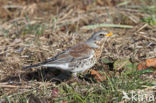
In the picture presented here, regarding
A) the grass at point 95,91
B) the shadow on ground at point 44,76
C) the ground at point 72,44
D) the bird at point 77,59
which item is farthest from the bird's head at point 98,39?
the grass at point 95,91

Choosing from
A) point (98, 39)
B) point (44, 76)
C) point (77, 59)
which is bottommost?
point (44, 76)

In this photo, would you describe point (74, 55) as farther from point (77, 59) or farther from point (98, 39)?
point (98, 39)

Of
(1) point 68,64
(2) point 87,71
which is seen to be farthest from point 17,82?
(2) point 87,71

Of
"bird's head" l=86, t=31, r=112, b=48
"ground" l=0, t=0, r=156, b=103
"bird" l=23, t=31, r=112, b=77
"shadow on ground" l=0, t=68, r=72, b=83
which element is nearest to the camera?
"ground" l=0, t=0, r=156, b=103

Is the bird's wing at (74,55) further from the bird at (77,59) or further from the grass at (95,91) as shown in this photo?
the grass at (95,91)

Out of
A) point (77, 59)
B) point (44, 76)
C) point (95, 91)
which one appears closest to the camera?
point (95, 91)

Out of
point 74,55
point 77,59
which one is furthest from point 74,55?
point 77,59

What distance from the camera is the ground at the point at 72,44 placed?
15.6ft

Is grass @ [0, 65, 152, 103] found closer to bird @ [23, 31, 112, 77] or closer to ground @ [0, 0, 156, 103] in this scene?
ground @ [0, 0, 156, 103]

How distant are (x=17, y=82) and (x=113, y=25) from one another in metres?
3.10

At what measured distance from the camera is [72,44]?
23.2 feet

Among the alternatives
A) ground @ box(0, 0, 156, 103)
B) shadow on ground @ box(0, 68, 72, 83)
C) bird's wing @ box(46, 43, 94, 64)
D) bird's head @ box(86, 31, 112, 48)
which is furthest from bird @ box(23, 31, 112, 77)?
shadow on ground @ box(0, 68, 72, 83)

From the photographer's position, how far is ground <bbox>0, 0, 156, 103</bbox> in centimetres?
477

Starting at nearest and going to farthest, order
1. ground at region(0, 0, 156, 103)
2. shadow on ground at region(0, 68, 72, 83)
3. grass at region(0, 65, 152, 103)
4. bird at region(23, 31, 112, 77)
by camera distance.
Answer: grass at region(0, 65, 152, 103), ground at region(0, 0, 156, 103), bird at region(23, 31, 112, 77), shadow on ground at region(0, 68, 72, 83)
